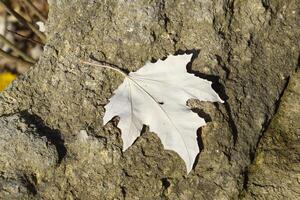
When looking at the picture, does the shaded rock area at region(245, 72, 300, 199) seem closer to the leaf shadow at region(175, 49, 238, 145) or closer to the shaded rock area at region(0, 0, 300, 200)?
the shaded rock area at region(0, 0, 300, 200)

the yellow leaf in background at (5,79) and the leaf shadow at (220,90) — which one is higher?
the leaf shadow at (220,90)

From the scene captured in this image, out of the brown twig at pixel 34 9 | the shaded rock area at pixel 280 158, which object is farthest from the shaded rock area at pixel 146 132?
the brown twig at pixel 34 9

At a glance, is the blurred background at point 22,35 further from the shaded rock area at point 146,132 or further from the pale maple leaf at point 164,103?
the pale maple leaf at point 164,103

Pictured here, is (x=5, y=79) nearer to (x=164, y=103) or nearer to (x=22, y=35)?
(x=22, y=35)

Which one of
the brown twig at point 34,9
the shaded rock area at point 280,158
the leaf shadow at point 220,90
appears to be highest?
the brown twig at point 34,9

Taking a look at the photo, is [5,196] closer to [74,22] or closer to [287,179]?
[74,22]

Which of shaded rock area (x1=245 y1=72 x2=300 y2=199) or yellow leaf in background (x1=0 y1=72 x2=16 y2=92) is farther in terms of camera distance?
yellow leaf in background (x1=0 y1=72 x2=16 y2=92)

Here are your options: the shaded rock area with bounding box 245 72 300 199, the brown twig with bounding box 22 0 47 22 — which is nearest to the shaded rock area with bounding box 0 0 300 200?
the shaded rock area with bounding box 245 72 300 199
